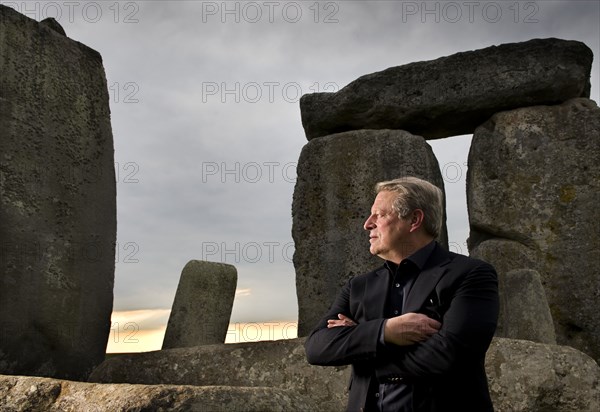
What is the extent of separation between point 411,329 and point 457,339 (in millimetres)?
122

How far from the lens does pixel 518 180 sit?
6.04m

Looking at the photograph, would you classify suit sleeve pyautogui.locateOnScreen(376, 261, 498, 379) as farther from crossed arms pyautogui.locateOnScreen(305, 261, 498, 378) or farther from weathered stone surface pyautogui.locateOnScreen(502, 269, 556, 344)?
weathered stone surface pyautogui.locateOnScreen(502, 269, 556, 344)

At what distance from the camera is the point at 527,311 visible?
193 inches

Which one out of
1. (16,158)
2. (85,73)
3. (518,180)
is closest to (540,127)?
(518,180)

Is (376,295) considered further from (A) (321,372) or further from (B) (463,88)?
(B) (463,88)

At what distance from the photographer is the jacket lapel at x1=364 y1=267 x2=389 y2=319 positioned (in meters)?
2.16

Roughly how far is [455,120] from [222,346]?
2923 mm

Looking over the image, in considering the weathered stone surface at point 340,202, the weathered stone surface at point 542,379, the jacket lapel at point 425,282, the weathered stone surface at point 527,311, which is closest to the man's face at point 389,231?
the jacket lapel at point 425,282

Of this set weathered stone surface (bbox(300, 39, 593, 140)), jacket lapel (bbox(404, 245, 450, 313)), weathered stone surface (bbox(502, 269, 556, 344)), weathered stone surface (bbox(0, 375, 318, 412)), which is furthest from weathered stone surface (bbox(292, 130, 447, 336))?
jacket lapel (bbox(404, 245, 450, 313))

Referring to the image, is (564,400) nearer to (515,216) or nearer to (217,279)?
(515,216)

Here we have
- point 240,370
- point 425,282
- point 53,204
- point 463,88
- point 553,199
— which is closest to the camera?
point 425,282

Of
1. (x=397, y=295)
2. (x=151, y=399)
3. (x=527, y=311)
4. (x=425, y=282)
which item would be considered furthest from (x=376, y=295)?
(x=527, y=311)

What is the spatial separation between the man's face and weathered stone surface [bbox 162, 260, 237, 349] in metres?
4.01

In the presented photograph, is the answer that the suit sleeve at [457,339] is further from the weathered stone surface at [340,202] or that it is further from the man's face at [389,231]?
the weathered stone surface at [340,202]
